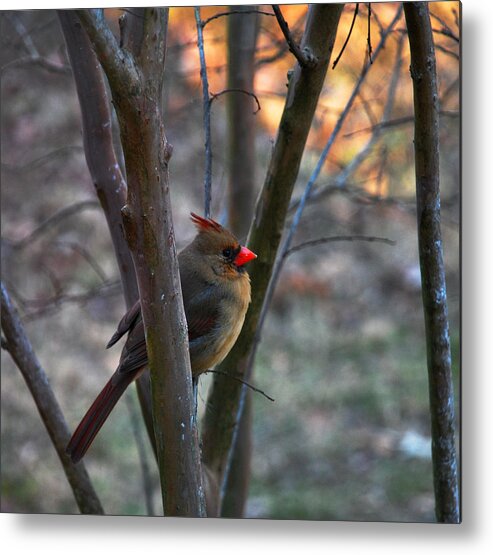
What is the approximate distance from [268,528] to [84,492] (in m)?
0.44

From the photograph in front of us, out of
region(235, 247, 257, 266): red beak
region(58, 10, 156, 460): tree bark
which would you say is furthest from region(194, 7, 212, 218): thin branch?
region(58, 10, 156, 460): tree bark

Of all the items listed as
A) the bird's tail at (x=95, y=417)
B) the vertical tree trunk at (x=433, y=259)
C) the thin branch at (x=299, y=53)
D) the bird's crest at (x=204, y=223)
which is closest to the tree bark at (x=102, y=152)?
the bird's tail at (x=95, y=417)

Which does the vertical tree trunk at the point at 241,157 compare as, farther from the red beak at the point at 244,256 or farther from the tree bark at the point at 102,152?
the tree bark at the point at 102,152

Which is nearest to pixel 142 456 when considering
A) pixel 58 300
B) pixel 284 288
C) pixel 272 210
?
pixel 58 300

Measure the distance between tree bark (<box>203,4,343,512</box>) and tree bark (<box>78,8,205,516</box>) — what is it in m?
0.34

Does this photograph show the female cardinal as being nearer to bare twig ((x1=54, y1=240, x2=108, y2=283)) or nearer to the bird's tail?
the bird's tail

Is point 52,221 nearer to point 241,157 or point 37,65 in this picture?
point 37,65

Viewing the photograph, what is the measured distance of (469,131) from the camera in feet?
6.01

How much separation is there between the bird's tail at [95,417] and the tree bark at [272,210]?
225 millimetres

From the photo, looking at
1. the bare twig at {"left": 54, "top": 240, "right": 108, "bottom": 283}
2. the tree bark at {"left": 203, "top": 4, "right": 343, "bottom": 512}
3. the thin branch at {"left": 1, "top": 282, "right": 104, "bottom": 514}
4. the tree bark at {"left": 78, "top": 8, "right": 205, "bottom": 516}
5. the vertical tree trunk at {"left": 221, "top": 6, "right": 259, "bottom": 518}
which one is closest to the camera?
the tree bark at {"left": 78, "top": 8, "right": 205, "bottom": 516}

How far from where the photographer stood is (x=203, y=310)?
1915 mm

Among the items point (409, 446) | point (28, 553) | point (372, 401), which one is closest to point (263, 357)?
point (372, 401)

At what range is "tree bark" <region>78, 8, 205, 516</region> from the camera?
4.53 ft

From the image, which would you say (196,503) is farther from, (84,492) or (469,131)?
(469,131)
